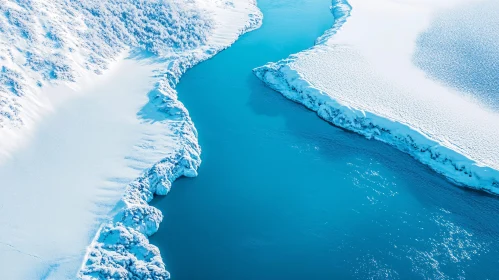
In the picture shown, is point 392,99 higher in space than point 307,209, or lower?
higher

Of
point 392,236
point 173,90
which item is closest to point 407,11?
point 173,90

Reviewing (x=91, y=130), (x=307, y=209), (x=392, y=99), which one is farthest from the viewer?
(x=392, y=99)

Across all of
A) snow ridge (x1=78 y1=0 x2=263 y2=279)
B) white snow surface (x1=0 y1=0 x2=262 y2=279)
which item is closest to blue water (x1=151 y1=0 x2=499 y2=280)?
snow ridge (x1=78 y1=0 x2=263 y2=279)

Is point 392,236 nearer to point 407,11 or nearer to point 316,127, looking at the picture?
point 316,127

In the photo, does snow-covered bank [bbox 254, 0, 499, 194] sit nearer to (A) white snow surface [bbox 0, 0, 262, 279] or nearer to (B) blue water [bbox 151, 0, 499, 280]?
(B) blue water [bbox 151, 0, 499, 280]

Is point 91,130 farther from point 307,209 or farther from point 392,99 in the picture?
point 392,99

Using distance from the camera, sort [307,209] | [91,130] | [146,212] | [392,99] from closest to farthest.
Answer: [146,212]
[307,209]
[91,130]
[392,99]

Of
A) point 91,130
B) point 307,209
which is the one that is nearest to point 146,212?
point 91,130
